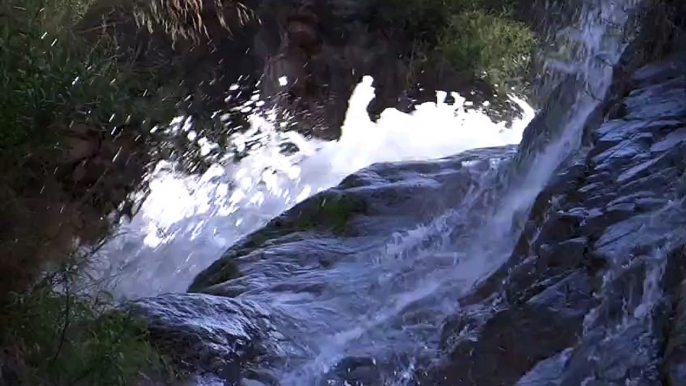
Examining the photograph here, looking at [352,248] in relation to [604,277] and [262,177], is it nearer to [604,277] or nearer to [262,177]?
[604,277]

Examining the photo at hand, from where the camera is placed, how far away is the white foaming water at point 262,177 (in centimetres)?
586

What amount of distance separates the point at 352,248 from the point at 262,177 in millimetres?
2835

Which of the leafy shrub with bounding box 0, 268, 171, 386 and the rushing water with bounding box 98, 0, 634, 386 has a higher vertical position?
the leafy shrub with bounding box 0, 268, 171, 386

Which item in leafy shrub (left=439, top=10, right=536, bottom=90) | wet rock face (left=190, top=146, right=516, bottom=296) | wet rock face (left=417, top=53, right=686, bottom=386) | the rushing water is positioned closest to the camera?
wet rock face (left=417, top=53, right=686, bottom=386)

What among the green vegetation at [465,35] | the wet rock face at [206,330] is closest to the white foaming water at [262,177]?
the green vegetation at [465,35]

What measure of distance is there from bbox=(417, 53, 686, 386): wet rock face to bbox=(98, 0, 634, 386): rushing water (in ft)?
A: 1.47

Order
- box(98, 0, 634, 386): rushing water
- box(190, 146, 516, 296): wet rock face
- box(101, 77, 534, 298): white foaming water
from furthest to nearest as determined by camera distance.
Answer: box(101, 77, 534, 298): white foaming water < box(190, 146, 516, 296): wet rock face < box(98, 0, 634, 386): rushing water

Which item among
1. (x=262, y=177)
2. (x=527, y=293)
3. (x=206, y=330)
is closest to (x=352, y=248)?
(x=206, y=330)

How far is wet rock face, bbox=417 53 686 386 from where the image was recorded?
2410mm

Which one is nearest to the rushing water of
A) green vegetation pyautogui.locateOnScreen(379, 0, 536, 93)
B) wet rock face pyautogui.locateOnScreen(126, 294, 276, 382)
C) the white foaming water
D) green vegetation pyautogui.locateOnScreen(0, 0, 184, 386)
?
the white foaming water

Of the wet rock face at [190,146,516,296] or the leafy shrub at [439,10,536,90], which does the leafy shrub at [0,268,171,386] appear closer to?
the wet rock face at [190,146,516,296]

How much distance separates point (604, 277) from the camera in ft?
8.60

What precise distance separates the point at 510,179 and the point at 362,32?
349 centimetres

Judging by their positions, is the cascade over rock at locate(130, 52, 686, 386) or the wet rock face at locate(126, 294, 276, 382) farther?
the wet rock face at locate(126, 294, 276, 382)
